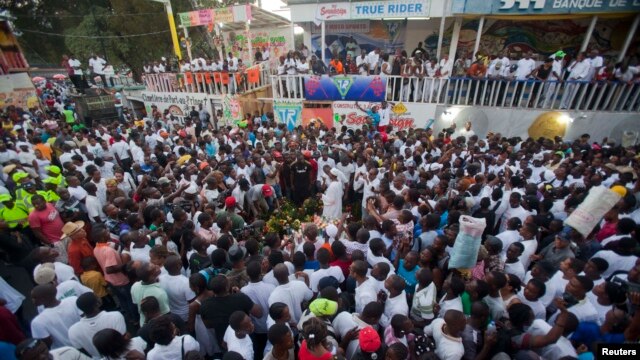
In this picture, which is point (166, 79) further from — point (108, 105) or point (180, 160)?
point (180, 160)

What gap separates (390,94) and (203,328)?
1060cm

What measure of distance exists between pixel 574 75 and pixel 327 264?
11.2m

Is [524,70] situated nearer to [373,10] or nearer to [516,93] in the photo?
[516,93]

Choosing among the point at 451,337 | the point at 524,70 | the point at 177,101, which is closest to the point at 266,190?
the point at 451,337

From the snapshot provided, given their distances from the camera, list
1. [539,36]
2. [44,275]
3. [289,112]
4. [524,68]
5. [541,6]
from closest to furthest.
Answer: [44,275] → [541,6] → [524,68] → [539,36] → [289,112]

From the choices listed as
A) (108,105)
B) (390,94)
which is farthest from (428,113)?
(108,105)

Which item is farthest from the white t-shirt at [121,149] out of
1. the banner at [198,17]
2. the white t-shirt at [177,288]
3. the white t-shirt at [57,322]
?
the banner at [198,17]

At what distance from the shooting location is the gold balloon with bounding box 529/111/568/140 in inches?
411

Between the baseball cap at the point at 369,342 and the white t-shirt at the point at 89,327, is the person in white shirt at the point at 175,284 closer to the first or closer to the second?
the white t-shirt at the point at 89,327

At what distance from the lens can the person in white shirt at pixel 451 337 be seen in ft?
8.86

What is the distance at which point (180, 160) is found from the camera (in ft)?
25.4

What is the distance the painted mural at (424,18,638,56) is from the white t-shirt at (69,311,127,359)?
1453cm

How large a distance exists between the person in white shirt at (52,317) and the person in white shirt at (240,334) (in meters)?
1.81

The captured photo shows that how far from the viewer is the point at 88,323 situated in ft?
9.95
